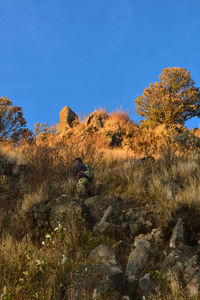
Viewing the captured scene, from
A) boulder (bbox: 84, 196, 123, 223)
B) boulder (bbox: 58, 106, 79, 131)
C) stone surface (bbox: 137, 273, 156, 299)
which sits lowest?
stone surface (bbox: 137, 273, 156, 299)

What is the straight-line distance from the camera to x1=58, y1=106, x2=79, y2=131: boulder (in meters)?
18.2

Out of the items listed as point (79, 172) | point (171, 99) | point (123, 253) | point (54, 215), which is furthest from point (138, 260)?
point (171, 99)

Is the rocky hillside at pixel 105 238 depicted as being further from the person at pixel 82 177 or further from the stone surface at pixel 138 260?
the person at pixel 82 177

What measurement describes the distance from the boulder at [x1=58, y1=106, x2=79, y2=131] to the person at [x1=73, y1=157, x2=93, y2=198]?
443 inches

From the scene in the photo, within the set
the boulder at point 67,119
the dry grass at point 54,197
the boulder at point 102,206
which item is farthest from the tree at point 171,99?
the boulder at point 102,206

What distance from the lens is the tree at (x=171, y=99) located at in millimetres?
16172

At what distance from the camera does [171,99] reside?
1620 cm

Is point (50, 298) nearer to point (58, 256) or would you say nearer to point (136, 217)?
point (58, 256)

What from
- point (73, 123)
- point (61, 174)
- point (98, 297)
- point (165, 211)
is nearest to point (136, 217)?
point (165, 211)

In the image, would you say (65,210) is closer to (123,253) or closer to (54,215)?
(54,215)

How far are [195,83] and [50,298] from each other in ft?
64.2

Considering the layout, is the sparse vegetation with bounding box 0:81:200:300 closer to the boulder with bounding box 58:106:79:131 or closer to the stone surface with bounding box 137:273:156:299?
the stone surface with bounding box 137:273:156:299

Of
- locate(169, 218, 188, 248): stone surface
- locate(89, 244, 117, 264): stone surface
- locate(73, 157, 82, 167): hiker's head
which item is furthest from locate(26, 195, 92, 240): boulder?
locate(73, 157, 82, 167): hiker's head

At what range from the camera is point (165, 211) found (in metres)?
4.12
